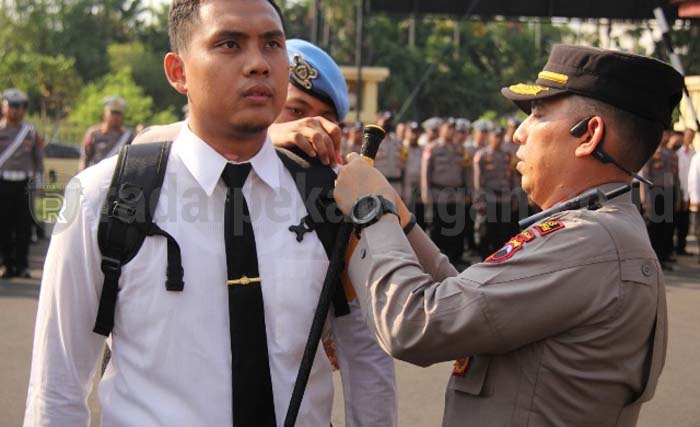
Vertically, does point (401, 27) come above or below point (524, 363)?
above

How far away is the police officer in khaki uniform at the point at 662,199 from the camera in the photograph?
13.1 m

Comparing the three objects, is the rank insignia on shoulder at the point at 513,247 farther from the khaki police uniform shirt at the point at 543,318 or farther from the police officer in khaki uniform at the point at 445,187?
the police officer in khaki uniform at the point at 445,187

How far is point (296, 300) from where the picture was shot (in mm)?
2111

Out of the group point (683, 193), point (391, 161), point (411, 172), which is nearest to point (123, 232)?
point (391, 161)

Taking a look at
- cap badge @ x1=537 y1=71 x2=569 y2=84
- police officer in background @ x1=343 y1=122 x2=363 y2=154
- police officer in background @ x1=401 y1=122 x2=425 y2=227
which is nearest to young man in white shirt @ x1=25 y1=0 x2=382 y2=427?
cap badge @ x1=537 y1=71 x2=569 y2=84

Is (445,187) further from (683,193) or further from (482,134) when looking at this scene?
(683,193)

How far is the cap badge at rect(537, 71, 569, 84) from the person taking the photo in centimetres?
222

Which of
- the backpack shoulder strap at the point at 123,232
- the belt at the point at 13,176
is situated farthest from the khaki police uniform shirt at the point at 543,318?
the belt at the point at 13,176

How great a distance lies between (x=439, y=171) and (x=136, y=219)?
450 inches

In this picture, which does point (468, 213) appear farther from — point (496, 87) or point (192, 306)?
point (496, 87)

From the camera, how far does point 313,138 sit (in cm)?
233

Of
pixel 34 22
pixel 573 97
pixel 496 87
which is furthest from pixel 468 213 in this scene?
pixel 34 22

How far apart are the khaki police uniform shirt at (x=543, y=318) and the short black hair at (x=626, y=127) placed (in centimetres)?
17

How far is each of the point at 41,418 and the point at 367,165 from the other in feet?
3.06
